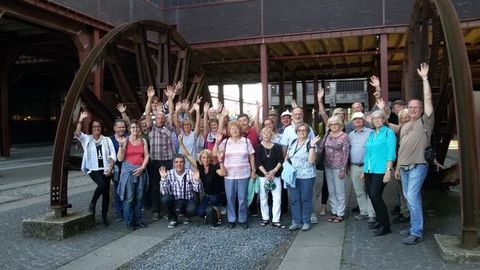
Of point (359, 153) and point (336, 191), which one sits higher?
point (359, 153)

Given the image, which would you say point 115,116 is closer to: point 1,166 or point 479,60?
point 1,166

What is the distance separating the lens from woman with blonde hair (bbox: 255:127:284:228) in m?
6.45

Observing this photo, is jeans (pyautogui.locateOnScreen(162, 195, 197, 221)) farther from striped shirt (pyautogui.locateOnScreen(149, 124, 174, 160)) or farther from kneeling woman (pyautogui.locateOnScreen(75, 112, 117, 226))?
kneeling woman (pyautogui.locateOnScreen(75, 112, 117, 226))

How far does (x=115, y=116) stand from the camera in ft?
27.3

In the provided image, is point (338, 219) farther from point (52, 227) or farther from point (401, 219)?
point (52, 227)

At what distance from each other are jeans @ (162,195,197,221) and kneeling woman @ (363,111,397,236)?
102 inches

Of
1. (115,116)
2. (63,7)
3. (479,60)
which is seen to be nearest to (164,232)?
(115,116)

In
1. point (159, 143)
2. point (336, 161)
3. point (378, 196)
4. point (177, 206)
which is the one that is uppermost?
point (159, 143)

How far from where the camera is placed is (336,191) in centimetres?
661

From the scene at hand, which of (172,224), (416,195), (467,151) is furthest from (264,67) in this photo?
(467,151)

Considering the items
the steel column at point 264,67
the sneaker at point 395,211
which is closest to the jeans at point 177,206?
the sneaker at point 395,211

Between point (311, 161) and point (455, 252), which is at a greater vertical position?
point (311, 161)

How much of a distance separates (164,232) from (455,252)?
3731 mm

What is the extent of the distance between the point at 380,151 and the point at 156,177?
3.49 m
